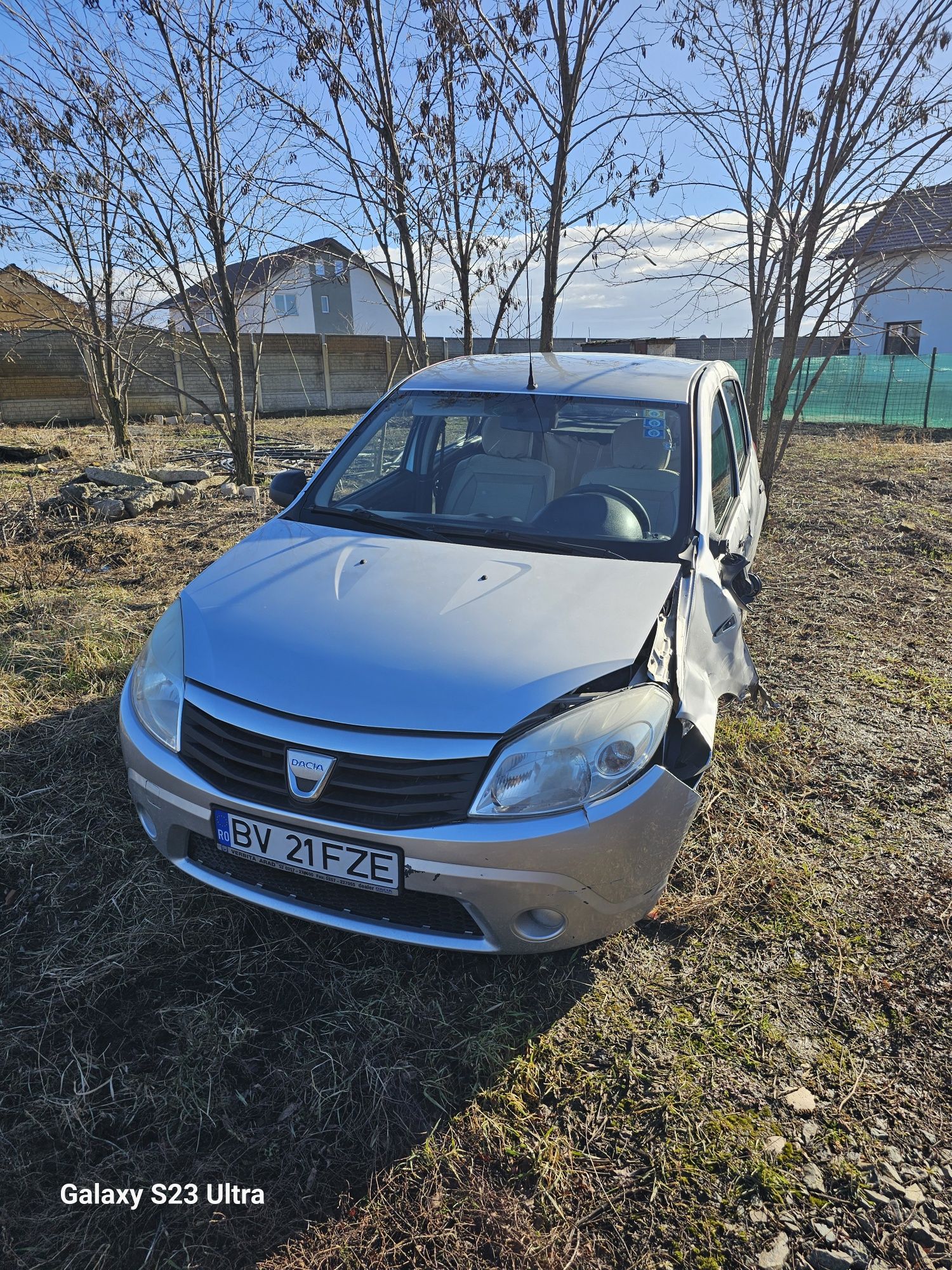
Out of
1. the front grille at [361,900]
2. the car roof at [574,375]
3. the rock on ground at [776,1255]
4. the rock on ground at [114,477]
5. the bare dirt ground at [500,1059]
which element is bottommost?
the rock on ground at [776,1255]

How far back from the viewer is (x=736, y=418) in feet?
14.1

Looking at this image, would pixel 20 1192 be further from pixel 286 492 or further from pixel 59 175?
pixel 59 175

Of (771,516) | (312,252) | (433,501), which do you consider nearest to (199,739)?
(433,501)

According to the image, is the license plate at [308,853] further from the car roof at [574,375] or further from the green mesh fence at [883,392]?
the green mesh fence at [883,392]

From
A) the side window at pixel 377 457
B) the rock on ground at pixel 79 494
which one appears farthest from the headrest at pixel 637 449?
the rock on ground at pixel 79 494

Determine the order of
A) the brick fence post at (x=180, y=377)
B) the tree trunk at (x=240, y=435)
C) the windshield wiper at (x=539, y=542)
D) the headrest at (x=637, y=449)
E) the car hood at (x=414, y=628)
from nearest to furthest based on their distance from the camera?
the car hood at (x=414, y=628) → the windshield wiper at (x=539, y=542) → the headrest at (x=637, y=449) → the tree trunk at (x=240, y=435) → the brick fence post at (x=180, y=377)

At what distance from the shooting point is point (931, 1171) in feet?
5.82

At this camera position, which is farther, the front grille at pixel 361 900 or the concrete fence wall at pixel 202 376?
the concrete fence wall at pixel 202 376

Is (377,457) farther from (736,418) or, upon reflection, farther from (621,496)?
(736,418)

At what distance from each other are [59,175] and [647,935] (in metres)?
8.17

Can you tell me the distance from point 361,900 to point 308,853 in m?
0.18

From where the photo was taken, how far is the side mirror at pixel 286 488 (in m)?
3.32

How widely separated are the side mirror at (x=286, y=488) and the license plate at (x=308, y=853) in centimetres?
163

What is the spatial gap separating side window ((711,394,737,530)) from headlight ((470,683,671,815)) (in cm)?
129
